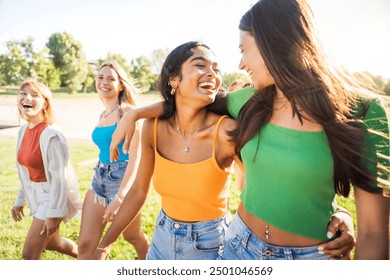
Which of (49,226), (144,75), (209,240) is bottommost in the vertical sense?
(144,75)

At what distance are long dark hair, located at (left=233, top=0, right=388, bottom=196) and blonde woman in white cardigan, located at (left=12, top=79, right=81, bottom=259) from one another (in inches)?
61.2

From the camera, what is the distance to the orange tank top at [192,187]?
4.59 ft

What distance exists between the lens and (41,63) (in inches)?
273

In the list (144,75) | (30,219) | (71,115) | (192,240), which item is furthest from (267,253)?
(71,115)

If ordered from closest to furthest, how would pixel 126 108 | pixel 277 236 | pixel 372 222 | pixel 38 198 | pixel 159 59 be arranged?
pixel 372 222, pixel 277 236, pixel 38 198, pixel 126 108, pixel 159 59

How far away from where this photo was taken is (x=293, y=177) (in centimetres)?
108

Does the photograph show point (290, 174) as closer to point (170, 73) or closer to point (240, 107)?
point (240, 107)

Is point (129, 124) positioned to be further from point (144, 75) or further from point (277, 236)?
point (144, 75)

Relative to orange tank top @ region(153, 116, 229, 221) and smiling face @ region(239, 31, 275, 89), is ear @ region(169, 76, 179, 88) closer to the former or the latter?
orange tank top @ region(153, 116, 229, 221)

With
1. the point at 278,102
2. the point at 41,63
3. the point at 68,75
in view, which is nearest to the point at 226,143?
the point at 278,102

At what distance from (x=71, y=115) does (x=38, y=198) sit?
25.9ft

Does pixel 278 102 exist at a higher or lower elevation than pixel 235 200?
higher

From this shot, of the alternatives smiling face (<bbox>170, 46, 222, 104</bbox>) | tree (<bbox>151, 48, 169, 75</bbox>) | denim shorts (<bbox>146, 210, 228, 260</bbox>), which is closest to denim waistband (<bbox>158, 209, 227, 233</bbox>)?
denim shorts (<bbox>146, 210, 228, 260</bbox>)
